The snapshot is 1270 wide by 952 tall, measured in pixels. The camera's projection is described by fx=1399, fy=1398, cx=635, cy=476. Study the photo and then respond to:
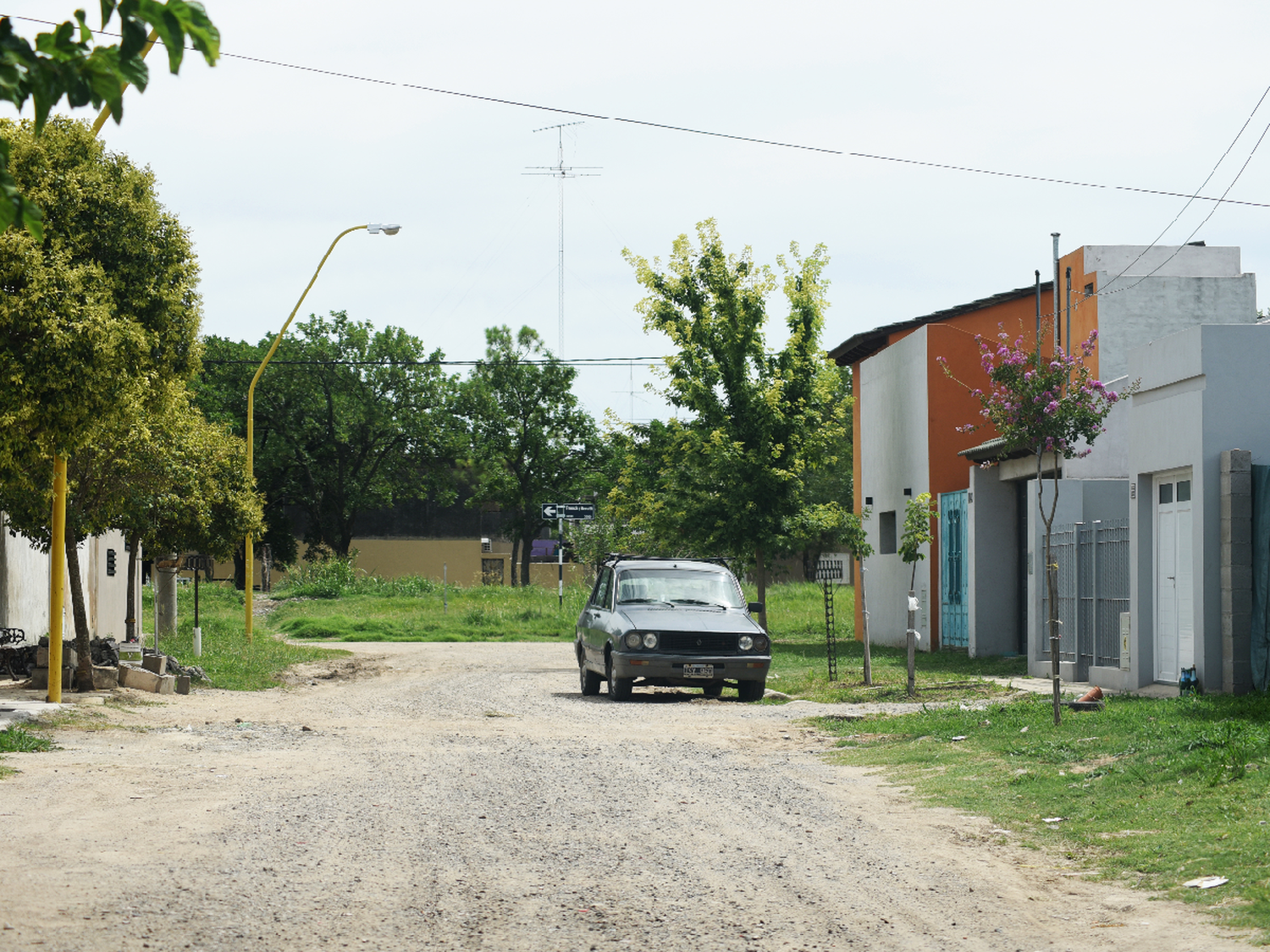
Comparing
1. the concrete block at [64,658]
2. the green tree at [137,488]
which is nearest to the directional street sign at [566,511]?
the green tree at [137,488]

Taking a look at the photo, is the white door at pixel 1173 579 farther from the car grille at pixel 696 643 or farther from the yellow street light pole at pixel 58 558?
the yellow street light pole at pixel 58 558

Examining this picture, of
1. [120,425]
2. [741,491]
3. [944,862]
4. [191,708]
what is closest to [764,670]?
[191,708]

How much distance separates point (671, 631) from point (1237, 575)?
6.40 metres

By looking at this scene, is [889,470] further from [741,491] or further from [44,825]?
[44,825]

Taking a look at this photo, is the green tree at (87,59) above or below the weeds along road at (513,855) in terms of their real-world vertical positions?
above

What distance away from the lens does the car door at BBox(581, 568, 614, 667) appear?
18078 mm

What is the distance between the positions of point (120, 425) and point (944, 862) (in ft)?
35.4

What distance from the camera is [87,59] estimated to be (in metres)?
4.42

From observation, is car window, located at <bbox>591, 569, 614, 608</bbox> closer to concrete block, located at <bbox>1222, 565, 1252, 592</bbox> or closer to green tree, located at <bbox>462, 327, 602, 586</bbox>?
concrete block, located at <bbox>1222, 565, 1252, 592</bbox>

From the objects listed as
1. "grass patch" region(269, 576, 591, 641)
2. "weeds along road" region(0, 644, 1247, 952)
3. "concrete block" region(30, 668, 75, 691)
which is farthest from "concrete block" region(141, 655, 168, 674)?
"grass patch" region(269, 576, 591, 641)

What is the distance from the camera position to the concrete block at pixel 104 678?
17703mm

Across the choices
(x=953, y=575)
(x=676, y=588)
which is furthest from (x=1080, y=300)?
(x=676, y=588)

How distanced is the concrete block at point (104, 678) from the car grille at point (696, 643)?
7.01m

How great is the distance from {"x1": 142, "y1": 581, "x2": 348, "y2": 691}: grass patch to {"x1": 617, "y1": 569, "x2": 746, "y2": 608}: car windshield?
6101mm
